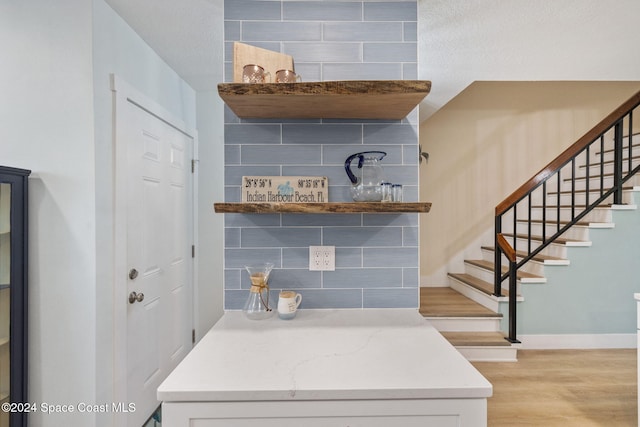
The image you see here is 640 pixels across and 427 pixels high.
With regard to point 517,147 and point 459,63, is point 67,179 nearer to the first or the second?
point 459,63

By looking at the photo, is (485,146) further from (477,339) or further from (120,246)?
(120,246)

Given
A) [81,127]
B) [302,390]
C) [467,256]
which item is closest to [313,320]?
[302,390]

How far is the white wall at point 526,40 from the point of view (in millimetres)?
1803

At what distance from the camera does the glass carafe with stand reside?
1.46 m

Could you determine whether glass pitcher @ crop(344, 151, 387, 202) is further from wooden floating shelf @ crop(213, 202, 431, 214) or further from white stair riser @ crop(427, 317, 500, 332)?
white stair riser @ crop(427, 317, 500, 332)

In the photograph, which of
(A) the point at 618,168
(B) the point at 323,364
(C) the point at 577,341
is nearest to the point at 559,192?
(A) the point at 618,168

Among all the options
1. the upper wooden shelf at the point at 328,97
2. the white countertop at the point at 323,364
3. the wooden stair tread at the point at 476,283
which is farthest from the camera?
the wooden stair tread at the point at 476,283

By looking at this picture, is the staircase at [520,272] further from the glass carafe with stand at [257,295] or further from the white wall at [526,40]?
the glass carafe with stand at [257,295]

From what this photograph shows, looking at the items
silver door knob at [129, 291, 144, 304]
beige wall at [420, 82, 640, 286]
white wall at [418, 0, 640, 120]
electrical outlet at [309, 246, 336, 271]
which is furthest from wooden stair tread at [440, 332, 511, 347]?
silver door knob at [129, 291, 144, 304]

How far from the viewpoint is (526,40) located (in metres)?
2.17

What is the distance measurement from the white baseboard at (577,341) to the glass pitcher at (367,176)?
7.80ft

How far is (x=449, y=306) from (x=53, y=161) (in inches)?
124

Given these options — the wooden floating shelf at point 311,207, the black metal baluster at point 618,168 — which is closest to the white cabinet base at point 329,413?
the wooden floating shelf at point 311,207

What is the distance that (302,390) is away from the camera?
0.92 m
